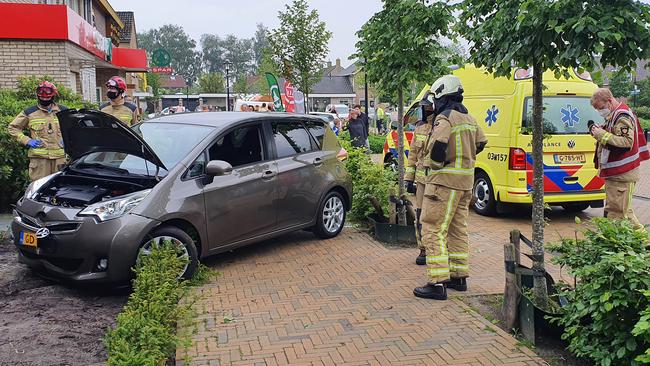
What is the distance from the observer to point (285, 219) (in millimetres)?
6648

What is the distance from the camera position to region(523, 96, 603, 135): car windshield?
8.31 metres

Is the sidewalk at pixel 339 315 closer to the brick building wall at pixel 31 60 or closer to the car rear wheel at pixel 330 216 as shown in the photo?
the car rear wheel at pixel 330 216

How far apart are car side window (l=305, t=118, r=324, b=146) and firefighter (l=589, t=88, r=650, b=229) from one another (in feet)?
10.6

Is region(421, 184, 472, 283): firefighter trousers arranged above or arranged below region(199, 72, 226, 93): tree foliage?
below

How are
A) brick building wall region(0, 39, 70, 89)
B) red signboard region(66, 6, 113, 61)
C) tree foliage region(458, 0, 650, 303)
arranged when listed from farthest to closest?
red signboard region(66, 6, 113, 61), brick building wall region(0, 39, 70, 89), tree foliage region(458, 0, 650, 303)

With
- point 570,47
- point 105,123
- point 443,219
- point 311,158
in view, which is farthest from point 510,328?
point 105,123

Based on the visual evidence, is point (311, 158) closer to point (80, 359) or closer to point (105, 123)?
point (105, 123)

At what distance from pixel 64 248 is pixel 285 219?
249cm

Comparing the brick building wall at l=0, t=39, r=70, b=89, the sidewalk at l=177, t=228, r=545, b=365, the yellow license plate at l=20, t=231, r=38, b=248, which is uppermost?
the brick building wall at l=0, t=39, r=70, b=89

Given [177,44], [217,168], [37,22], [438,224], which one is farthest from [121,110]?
[177,44]

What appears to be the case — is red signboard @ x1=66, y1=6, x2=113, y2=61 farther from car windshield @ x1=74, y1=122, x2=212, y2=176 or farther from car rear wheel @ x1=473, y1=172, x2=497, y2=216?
car rear wheel @ x1=473, y1=172, x2=497, y2=216

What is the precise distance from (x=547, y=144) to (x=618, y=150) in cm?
198

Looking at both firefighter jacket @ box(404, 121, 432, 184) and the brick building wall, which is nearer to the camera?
firefighter jacket @ box(404, 121, 432, 184)

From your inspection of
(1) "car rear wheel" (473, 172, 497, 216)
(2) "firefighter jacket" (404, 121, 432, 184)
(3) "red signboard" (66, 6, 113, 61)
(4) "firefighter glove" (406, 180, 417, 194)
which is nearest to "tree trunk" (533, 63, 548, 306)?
(2) "firefighter jacket" (404, 121, 432, 184)
